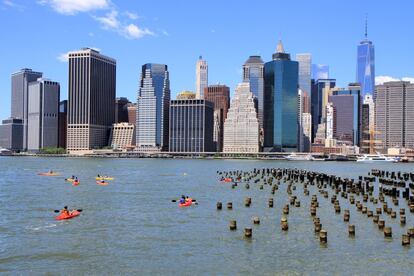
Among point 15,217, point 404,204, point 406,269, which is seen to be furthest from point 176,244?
point 404,204

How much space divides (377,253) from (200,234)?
15649mm

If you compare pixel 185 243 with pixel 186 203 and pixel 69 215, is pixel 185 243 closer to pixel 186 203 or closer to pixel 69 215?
pixel 69 215

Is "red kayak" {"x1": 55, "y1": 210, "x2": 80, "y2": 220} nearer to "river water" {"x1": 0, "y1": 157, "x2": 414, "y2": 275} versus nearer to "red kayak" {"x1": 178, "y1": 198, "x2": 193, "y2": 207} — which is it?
"river water" {"x1": 0, "y1": 157, "x2": 414, "y2": 275}

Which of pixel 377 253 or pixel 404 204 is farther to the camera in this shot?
pixel 404 204

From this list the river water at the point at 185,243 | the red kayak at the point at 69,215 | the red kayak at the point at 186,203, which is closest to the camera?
the river water at the point at 185,243

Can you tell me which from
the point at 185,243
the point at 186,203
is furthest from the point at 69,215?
the point at 185,243

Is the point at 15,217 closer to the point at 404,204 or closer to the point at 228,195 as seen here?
the point at 228,195

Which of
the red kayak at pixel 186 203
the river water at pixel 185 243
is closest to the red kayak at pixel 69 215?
the river water at pixel 185 243

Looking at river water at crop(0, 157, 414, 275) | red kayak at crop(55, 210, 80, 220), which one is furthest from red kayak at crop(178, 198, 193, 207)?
red kayak at crop(55, 210, 80, 220)

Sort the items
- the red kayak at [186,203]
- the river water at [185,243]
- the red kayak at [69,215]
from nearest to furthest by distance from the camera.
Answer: the river water at [185,243] < the red kayak at [69,215] < the red kayak at [186,203]

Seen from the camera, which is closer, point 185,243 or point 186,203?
point 185,243

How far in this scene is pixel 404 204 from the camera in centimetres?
7825

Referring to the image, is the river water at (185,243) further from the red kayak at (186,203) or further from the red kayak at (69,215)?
the red kayak at (186,203)

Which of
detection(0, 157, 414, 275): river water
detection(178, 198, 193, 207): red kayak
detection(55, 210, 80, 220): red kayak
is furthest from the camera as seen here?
detection(178, 198, 193, 207): red kayak
